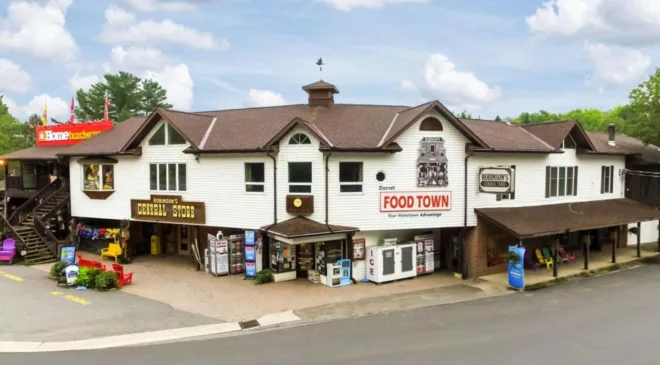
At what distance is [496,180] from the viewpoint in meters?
19.8

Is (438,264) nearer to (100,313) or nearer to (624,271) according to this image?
(624,271)

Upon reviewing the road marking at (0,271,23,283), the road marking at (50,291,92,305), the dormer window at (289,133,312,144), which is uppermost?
the dormer window at (289,133,312,144)

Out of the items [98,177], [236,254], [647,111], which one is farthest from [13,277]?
[647,111]

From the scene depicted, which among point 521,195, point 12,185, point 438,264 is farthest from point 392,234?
point 12,185

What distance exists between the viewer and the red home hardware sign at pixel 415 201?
19719 mm

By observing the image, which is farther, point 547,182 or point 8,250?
point 8,250

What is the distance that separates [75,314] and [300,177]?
31.5 ft

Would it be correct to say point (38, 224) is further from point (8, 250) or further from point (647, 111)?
point (647, 111)

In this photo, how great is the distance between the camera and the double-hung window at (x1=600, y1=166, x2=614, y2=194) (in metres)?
26.8

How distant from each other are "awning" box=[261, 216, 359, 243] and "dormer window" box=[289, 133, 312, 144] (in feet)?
10.5

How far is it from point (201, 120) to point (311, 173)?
7467 millimetres

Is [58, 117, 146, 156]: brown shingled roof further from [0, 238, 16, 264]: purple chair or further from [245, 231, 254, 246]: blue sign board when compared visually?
[245, 231, 254, 246]: blue sign board

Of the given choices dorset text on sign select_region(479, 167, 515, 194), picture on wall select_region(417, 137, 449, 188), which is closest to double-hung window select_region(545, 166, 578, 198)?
dorset text on sign select_region(479, 167, 515, 194)

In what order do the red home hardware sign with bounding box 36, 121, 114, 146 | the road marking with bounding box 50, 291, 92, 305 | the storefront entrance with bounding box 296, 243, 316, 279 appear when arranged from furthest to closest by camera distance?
the red home hardware sign with bounding box 36, 121, 114, 146 → the storefront entrance with bounding box 296, 243, 316, 279 → the road marking with bounding box 50, 291, 92, 305
